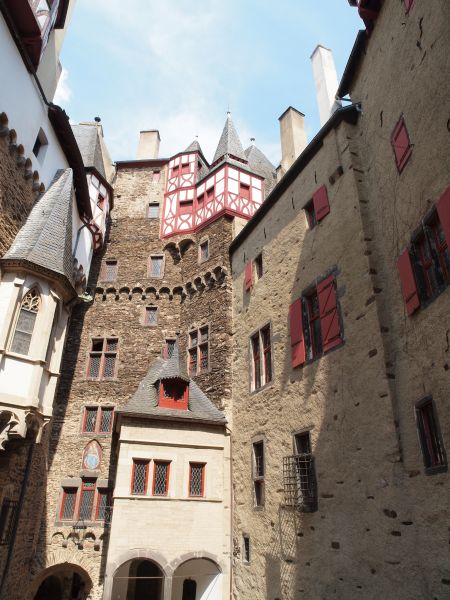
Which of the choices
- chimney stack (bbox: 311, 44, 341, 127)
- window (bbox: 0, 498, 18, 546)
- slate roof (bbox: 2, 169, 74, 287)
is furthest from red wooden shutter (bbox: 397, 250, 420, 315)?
window (bbox: 0, 498, 18, 546)

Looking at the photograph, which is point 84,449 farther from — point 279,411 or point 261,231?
point 261,231

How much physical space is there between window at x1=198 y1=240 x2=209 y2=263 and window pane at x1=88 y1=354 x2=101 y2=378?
601cm

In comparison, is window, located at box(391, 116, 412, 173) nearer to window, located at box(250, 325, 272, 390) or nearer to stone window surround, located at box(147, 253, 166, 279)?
window, located at box(250, 325, 272, 390)

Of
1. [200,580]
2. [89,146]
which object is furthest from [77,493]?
[89,146]

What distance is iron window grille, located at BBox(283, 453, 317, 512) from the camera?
9.56 metres

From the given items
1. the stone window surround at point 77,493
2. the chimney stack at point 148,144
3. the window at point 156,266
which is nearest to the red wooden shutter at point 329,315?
the stone window surround at point 77,493

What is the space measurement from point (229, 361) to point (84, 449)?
21.5 feet

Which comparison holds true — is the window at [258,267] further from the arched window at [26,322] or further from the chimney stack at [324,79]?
the arched window at [26,322]

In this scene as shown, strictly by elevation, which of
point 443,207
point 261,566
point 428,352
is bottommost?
point 261,566

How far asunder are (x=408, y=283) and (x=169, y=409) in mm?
8873

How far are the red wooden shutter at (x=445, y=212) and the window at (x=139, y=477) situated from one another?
34.1ft

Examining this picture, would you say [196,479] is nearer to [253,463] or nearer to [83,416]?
[253,463]

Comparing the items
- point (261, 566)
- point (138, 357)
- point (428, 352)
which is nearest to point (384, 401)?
point (428, 352)

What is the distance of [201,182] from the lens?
2106 cm
